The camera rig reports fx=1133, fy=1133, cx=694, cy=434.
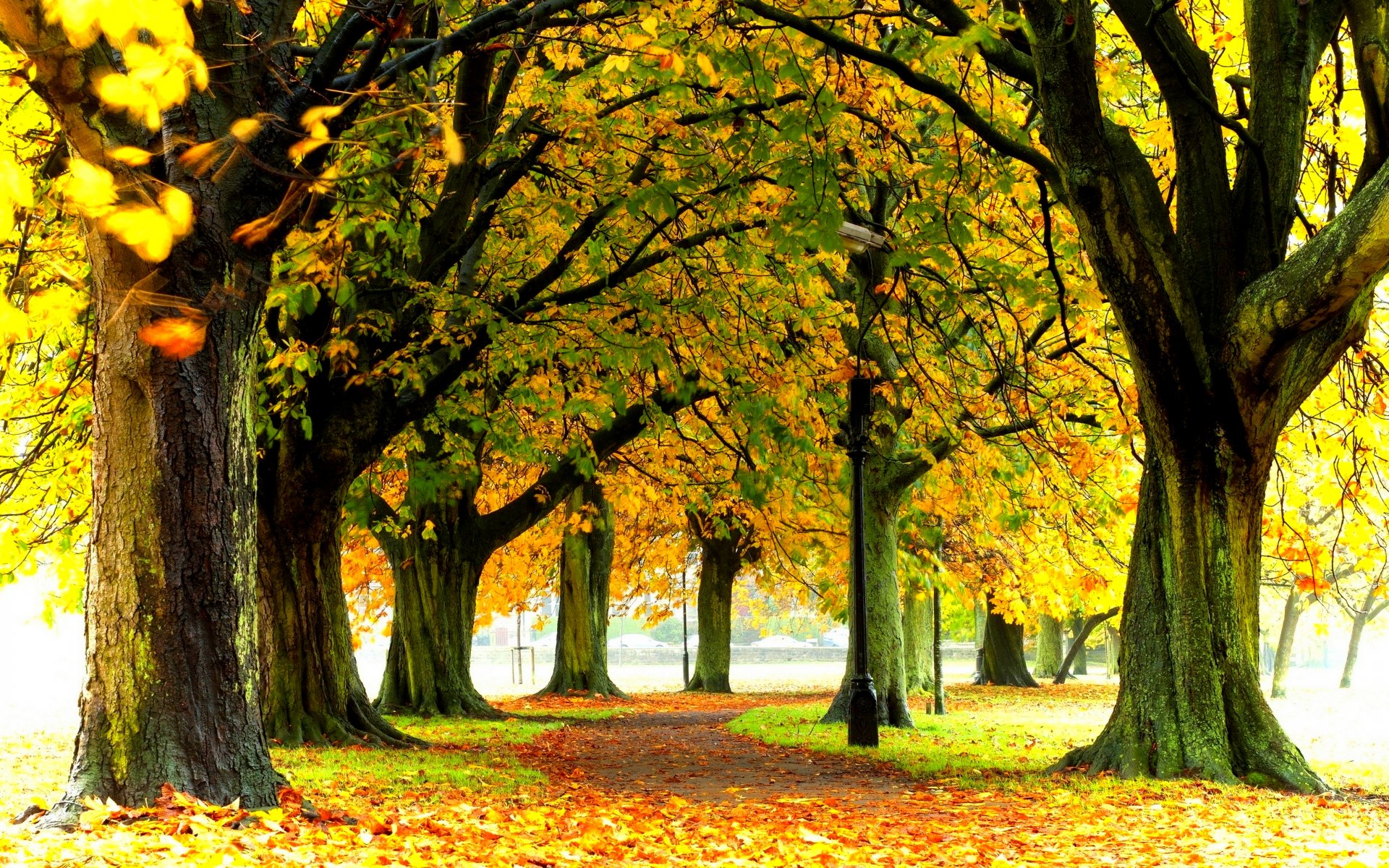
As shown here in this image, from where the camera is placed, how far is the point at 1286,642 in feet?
88.6

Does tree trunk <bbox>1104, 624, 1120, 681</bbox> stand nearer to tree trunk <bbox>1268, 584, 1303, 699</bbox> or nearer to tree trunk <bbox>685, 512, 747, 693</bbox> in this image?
tree trunk <bbox>1268, 584, 1303, 699</bbox>

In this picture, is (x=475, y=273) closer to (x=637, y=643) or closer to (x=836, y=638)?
(x=637, y=643)

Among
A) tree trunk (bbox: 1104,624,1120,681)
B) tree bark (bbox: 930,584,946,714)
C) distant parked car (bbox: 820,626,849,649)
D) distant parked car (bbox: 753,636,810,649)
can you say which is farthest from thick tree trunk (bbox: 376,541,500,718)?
distant parked car (bbox: 820,626,849,649)

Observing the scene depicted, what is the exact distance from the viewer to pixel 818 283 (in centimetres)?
1325

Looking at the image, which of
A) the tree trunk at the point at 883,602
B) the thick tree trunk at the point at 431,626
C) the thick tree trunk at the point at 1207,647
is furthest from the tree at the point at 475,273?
the thick tree trunk at the point at 431,626

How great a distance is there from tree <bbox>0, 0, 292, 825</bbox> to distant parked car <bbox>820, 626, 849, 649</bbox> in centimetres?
7487

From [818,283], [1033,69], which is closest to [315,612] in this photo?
[818,283]

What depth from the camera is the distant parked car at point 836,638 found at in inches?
3264

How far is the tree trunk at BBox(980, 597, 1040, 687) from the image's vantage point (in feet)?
104

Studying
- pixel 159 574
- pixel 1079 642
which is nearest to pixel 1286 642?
pixel 1079 642

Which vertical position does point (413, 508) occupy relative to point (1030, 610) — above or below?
above

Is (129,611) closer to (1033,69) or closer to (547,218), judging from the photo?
(1033,69)

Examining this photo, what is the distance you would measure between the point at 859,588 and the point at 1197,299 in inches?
228

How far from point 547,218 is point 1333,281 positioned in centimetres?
806
